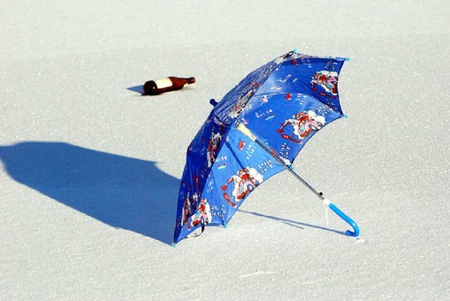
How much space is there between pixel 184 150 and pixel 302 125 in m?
1.39

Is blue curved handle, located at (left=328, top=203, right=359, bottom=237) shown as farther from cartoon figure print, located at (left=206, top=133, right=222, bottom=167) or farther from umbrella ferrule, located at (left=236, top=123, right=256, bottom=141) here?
cartoon figure print, located at (left=206, top=133, right=222, bottom=167)

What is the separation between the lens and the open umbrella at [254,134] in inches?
176

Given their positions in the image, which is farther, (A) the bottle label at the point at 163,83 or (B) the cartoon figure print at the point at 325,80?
(A) the bottle label at the point at 163,83

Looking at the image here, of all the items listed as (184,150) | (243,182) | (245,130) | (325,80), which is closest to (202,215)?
(243,182)

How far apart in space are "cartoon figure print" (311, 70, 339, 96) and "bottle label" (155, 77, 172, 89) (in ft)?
7.89

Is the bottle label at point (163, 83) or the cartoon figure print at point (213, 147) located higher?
the cartoon figure print at point (213, 147)

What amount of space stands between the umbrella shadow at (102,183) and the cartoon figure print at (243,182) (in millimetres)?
514

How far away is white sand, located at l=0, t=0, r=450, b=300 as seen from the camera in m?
4.44

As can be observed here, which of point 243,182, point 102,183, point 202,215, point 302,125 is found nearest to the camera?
point 202,215

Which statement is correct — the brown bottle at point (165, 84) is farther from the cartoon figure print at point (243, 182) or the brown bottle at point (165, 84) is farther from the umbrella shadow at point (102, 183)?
the cartoon figure print at point (243, 182)

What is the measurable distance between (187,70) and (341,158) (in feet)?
6.71

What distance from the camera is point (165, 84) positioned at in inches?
278

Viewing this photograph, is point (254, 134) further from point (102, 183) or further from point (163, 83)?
point (163, 83)

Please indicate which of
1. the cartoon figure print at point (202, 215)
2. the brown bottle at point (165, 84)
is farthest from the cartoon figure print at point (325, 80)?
the brown bottle at point (165, 84)
